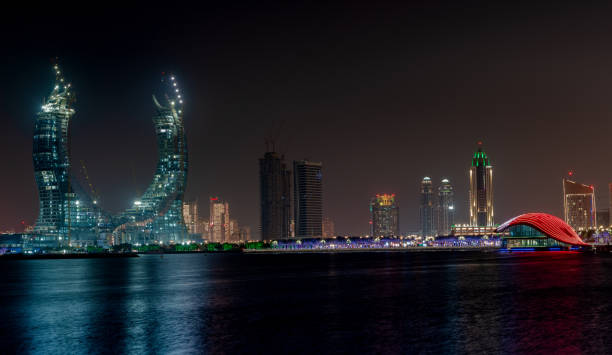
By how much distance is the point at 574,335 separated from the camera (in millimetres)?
41750

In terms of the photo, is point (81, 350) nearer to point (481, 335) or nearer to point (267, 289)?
point (481, 335)

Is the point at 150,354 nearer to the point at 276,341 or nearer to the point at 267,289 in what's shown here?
the point at 276,341

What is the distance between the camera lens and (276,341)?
41.3 meters

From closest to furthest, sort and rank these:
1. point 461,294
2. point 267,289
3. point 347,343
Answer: point 347,343 < point 461,294 < point 267,289

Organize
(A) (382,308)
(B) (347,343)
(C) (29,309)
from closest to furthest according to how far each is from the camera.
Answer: (B) (347,343)
(A) (382,308)
(C) (29,309)

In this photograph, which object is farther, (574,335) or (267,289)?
(267,289)

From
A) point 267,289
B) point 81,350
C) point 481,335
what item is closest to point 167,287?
point 267,289

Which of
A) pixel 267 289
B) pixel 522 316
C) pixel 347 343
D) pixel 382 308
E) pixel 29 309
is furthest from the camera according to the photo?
pixel 267 289

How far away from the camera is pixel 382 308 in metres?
58.1

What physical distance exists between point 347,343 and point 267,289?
41.4m

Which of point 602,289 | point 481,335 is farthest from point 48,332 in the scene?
point 602,289

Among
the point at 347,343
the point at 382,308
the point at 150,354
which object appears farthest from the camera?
the point at 382,308

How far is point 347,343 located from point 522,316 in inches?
685

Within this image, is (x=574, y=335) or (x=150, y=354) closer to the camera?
(x=150, y=354)
